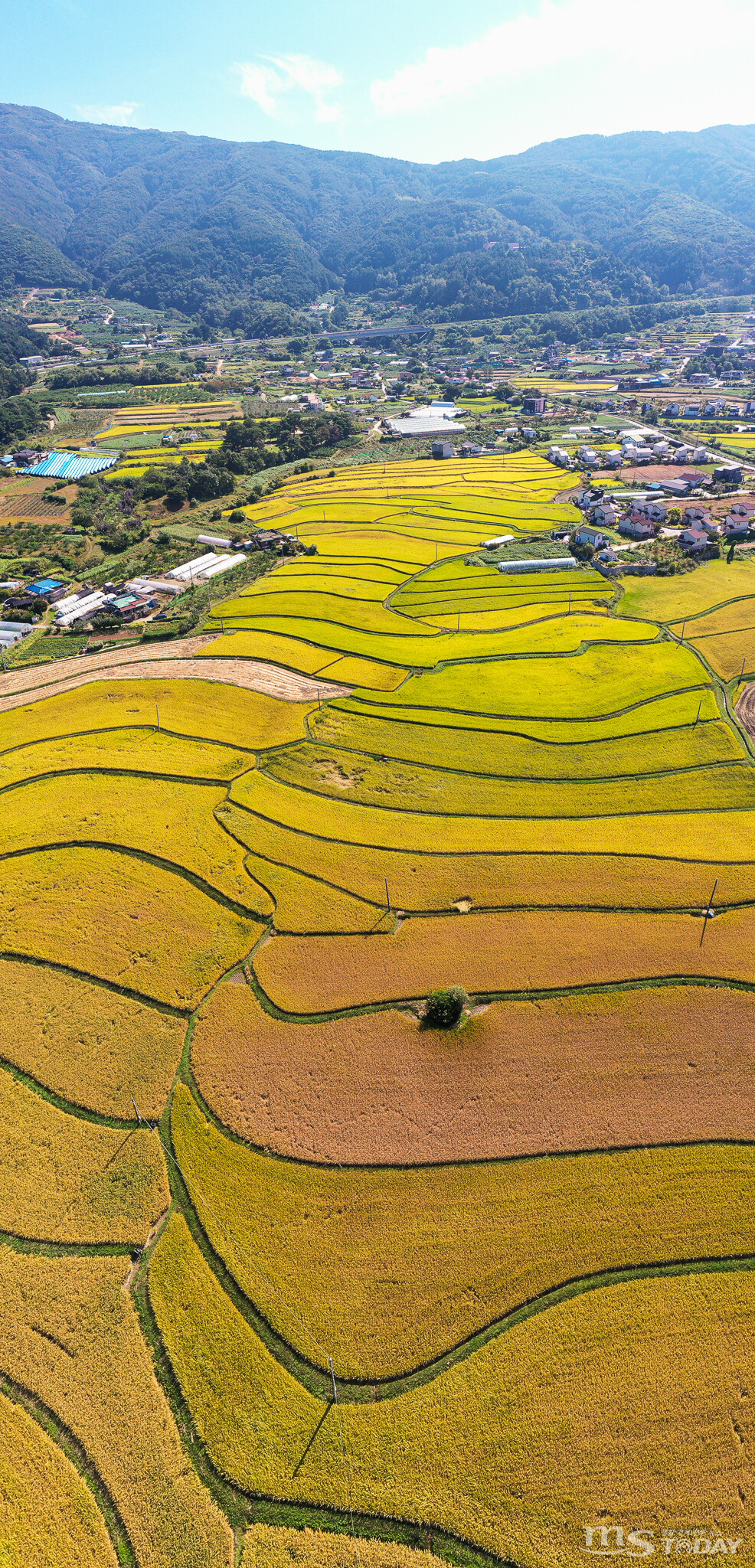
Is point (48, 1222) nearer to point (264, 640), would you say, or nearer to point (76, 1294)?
point (76, 1294)

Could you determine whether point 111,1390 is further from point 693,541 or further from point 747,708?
point 693,541

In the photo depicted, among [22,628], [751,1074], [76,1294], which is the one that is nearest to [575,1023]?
[751,1074]

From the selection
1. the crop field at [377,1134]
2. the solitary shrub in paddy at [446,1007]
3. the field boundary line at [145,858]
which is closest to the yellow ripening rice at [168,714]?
the crop field at [377,1134]

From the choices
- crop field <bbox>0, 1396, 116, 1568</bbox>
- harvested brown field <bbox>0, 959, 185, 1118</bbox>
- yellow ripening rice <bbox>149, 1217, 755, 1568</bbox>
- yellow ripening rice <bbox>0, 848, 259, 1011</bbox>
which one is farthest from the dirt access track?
crop field <bbox>0, 1396, 116, 1568</bbox>

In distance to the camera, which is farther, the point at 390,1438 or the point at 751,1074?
the point at 751,1074

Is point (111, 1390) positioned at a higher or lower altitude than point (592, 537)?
lower

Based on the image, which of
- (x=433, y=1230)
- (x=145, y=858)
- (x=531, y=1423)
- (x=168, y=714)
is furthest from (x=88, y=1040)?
(x=168, y=714)
